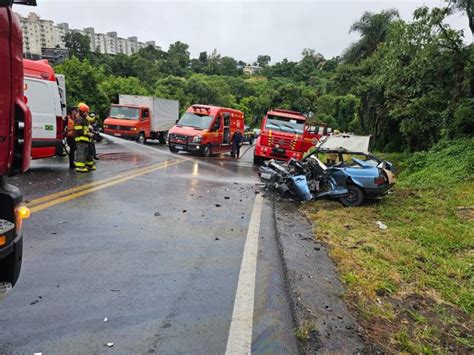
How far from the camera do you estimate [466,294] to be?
12.7ft

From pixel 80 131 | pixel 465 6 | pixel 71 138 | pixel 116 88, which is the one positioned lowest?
pixel 71 138

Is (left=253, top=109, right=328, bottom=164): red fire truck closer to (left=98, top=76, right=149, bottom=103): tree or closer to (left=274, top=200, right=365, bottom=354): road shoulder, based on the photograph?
(left=274, top=200, right=365, bottom=354): road shoulder

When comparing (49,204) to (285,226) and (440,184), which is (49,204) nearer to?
(285,226)

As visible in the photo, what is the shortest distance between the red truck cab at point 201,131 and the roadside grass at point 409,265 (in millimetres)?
8876

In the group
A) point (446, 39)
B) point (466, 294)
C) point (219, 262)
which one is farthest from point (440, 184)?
point (219, 262)

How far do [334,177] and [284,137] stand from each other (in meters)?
7.44

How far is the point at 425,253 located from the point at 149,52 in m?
90.7

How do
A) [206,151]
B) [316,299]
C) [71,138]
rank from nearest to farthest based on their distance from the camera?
[316,299] → [71,138] → [206,151]

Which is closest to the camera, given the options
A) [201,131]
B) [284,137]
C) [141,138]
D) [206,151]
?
[284,137]

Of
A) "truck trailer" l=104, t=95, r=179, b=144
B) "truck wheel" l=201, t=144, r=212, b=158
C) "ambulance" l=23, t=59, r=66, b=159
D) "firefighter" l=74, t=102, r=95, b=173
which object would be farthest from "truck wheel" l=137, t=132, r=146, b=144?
"ambulance" l=23, t=59, r=66, b=159

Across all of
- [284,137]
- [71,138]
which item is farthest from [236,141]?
[71,138]

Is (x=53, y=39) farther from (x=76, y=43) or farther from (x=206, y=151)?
(x=206, y=151)

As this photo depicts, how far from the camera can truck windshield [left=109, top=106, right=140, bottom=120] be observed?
22.2 m

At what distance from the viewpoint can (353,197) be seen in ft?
26.2
